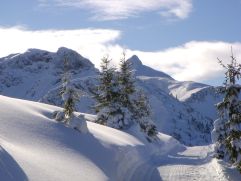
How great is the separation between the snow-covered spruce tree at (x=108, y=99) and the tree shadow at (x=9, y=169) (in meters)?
26.7

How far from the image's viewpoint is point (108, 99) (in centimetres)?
4078

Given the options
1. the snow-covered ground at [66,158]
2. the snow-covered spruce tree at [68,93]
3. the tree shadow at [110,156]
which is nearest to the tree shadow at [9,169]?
the snow-covered ground at [66,158]

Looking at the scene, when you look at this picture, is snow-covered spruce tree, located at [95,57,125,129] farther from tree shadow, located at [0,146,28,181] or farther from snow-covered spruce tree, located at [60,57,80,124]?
tree shadow, located at [0,146,28,181]

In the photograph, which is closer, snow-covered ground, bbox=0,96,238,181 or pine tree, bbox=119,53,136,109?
snow-covered ground, bbox=0,96,238,181

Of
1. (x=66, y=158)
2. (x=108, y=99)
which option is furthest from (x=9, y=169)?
(x=108, y=99)

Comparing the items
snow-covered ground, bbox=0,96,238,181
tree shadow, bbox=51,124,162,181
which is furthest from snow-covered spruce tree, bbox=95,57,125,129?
tree shadow, bbox=51,124,162,181

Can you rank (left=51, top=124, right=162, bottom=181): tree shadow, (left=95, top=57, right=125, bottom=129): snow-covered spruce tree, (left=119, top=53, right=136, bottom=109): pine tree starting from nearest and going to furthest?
(left=51, top=124, right=162, bottom=181): tree shadow
(left=95, top=57, right=125, bottom=129): snow-covered spruce tree
(left=119, top=53, right=136, bottom=109): pine tree

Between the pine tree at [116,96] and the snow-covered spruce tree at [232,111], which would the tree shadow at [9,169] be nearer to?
the snow-covered spruce tree at [232,111]

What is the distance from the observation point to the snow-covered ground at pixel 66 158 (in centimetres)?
1334

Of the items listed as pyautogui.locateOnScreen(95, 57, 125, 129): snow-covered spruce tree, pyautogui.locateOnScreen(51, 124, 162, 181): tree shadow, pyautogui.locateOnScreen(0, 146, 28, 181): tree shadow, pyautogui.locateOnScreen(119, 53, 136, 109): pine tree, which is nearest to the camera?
pyautogui.locateOnScreen(0, 146, 28, 181): tree shadow

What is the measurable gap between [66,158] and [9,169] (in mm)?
5198

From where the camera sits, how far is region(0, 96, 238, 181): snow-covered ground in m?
13.3

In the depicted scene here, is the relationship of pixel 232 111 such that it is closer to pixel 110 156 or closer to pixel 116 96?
pixel 110 156

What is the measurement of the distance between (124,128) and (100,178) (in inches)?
930
